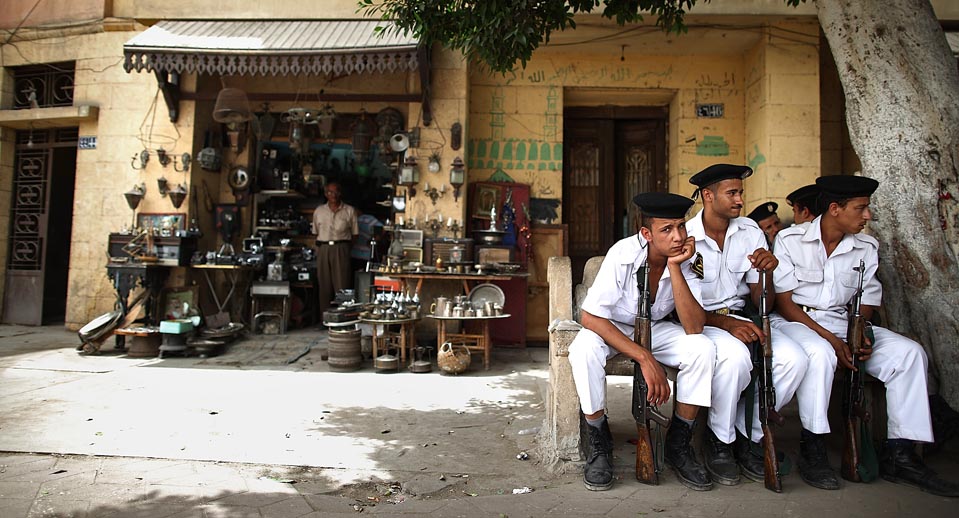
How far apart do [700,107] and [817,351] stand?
19.8ft

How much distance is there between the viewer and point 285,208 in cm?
989

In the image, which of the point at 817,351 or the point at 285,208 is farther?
the point at 285,208

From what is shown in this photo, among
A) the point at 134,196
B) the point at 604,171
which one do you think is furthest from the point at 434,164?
the point at 134,196

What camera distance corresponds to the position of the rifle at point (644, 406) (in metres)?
3.04

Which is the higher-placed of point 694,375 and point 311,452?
point 694,375

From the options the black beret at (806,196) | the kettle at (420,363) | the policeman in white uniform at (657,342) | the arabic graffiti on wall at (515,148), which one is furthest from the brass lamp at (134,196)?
the black beret at (806,196)

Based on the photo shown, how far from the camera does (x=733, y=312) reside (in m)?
3.53

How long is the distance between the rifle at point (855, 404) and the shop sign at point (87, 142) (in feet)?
33.3

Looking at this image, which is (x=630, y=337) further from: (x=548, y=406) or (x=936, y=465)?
(x=936, y=465)

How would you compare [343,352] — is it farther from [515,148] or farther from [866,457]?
[866,457]

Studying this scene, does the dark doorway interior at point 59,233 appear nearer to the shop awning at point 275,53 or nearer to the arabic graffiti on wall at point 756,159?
the shop awning at point 275,53

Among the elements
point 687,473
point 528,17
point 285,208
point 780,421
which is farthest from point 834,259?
point 285,208

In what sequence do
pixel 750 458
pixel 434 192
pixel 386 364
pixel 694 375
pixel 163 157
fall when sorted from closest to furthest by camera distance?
1. pixel 694 375
2. pixel 750 458
3. pixel 386 364
4. pixel 434 192
5. pixel 163 157

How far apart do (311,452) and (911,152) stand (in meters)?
4.78
